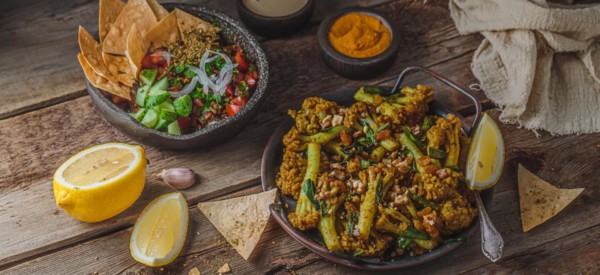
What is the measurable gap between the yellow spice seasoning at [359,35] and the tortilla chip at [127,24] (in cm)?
79

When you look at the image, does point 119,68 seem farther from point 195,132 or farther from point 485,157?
point 485,157

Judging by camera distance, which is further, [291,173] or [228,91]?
[228,91]

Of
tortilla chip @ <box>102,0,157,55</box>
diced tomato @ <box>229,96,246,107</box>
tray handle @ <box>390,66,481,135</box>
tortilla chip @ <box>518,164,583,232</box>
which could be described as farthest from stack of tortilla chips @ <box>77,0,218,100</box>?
tortilla chip @ <box>518,164,583,232</box>

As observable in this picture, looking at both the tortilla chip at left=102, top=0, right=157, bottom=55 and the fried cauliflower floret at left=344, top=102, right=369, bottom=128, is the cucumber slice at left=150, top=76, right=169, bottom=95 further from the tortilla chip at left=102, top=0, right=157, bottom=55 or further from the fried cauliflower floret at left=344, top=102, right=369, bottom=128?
the fried cauliflower floret at left=344, top=102, right=369, bottom=128

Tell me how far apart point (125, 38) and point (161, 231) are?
858 millimetres

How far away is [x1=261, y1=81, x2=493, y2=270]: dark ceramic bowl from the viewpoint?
95.0 inches

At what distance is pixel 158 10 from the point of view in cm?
294

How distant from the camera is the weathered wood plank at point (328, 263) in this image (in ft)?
8.52

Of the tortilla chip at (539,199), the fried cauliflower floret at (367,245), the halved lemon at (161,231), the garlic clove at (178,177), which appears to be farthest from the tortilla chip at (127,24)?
the tortilla chip at (539,199)

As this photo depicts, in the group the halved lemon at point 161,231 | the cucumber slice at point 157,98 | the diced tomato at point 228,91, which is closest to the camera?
the halved lemon at point 161,231

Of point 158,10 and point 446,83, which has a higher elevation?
point 158,10

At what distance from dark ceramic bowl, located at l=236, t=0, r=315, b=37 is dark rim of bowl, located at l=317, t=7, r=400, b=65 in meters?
0.15

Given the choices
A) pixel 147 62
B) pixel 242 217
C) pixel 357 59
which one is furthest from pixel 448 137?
pixel 147 62

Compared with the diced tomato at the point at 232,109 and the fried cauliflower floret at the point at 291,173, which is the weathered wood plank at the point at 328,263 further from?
the diced tomato at the point at 232,109
